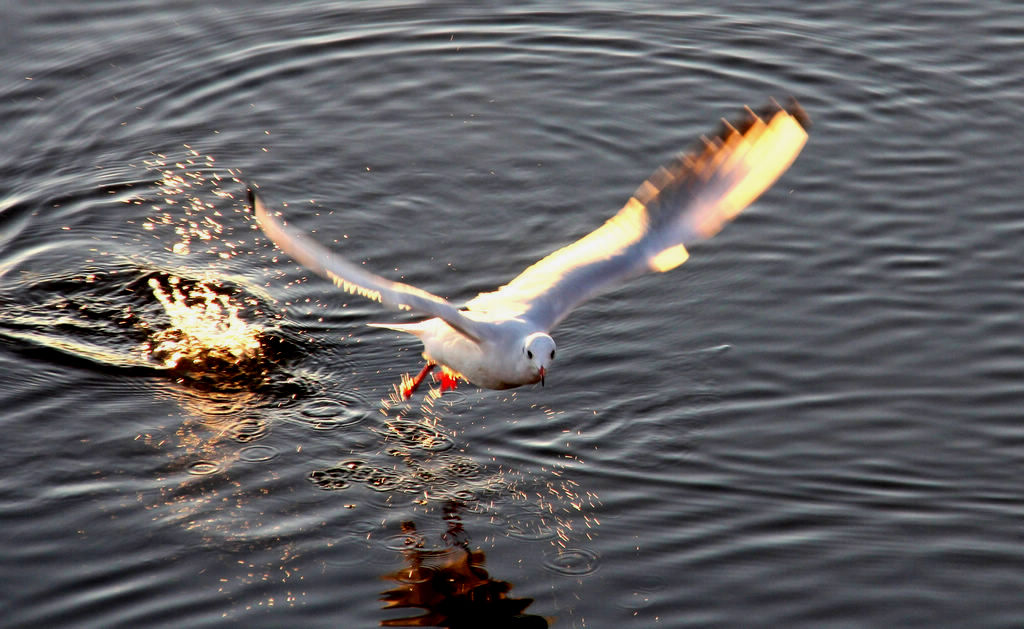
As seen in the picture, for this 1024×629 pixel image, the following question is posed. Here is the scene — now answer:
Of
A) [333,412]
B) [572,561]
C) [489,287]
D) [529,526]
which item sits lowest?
[572,561]

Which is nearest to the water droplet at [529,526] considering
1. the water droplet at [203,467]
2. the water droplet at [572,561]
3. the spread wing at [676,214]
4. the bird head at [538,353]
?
the water droplet at [572,561]

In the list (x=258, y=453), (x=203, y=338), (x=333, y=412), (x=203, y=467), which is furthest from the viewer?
(x=203, y=338)

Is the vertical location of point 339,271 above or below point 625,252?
above

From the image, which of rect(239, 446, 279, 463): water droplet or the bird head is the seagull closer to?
the bird head

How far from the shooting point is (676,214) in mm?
8250

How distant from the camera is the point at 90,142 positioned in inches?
432

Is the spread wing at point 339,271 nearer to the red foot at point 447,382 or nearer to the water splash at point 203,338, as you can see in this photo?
the red foot at point 447,382

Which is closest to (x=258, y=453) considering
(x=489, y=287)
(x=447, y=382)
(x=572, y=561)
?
(x=447, y=382)

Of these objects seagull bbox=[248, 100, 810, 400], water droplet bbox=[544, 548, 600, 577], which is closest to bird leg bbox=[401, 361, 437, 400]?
seagull bbox=[248, 100, 810, 400]

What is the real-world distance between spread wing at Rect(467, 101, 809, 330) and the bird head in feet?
1.39

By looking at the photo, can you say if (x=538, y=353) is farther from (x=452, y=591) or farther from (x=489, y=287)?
(x=489, y=287)

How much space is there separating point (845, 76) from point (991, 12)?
2.03 m

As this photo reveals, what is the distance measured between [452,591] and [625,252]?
8.00 feet

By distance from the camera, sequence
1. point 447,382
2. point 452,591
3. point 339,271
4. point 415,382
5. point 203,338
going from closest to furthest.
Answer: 1. point 339,271
2. point 452,591
3. point 415,382
4. point 447,382
5. point 203,338
